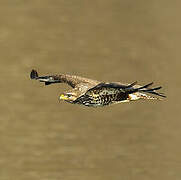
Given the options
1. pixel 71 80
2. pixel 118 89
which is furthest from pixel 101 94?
pixel 71 80

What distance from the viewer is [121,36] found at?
128 ft

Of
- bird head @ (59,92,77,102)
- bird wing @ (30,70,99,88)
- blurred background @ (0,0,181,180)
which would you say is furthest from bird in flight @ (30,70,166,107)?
blurred background @ (0,0,181,180)

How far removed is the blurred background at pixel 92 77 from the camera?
2431cm

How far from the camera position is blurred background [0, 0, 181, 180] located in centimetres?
2431

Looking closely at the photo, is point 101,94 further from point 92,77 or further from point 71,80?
point 92,77

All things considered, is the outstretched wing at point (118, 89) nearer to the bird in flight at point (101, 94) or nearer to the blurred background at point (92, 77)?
the bird in flight at point (101, 94)

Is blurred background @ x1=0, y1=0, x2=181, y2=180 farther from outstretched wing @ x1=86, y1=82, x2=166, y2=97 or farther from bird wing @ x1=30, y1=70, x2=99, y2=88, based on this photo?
outstretched wing @ x1=86, y1=82, x2=166, y2=97

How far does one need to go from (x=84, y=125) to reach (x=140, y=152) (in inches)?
110

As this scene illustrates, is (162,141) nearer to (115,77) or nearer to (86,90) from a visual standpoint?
(115,77)

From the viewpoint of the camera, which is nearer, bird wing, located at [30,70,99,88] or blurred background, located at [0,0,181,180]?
bird wing, located at [30,70,99,88]

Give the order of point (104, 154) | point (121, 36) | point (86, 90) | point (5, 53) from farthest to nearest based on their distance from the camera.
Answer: point (121, 36)
point (5, 53)
point (104, 154)
point (86, 90)

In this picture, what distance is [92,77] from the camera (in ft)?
102

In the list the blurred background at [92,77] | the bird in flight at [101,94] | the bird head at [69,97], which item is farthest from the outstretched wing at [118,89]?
the blurred background at [92,77]

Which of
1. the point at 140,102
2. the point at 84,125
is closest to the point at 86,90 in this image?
the point at 84,125
